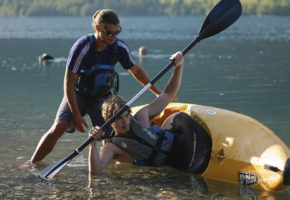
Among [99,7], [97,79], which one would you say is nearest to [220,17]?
[97,79]

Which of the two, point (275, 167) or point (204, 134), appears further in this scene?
point (204, 134)

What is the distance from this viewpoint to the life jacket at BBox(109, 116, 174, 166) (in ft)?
18.9

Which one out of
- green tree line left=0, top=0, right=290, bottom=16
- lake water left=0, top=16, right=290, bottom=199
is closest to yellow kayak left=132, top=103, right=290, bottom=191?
lake water left=0, top=16, right=290, bottom=199

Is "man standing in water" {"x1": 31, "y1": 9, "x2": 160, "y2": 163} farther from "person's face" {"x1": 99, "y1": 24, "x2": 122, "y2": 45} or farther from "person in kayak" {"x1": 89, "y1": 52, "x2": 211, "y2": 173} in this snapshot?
"person in kayak" {"x1": 89, "y1": 52, "x2": 211, "y2": 173}

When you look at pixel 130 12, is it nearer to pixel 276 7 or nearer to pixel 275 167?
pixel 276 7

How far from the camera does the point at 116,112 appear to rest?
222 inches

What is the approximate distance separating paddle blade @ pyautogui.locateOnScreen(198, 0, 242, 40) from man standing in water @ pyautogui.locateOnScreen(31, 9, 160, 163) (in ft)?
3.26

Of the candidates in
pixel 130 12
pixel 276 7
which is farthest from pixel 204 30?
pixel 130 12

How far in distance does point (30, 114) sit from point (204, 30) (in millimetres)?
4046

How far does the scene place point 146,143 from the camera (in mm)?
5766

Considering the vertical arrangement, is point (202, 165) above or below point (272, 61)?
below

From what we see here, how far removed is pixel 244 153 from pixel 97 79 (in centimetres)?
168

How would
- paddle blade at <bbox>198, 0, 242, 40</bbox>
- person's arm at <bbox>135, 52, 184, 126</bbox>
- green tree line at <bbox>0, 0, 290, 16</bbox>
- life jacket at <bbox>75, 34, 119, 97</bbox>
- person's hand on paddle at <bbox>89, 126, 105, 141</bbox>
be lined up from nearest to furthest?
person's hand on paddle at <bbox>89, 126, 105, 141</bbox> → life jacket at <bbox>75, 34, 119, 97</bbox> → person's arm at <bbox>135, 52, 184, 126</bbox> → paddle blade at <bbox>198, 0, 242, 40</bbox> → green tree line at <bbox>0, 0, 290, 16</bbox>

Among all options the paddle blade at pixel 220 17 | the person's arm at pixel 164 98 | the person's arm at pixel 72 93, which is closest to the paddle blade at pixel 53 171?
the person's arm at pixel 72 93
